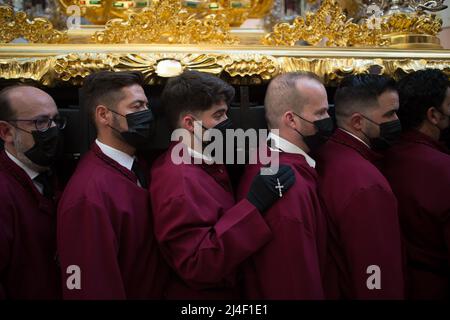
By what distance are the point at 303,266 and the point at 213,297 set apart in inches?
12.4

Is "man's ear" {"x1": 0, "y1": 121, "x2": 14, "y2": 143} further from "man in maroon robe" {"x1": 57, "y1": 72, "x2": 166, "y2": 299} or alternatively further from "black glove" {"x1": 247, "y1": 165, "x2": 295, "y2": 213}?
"black glove" {"x1": 247, "y1": 165, "x2": 295, "y2": 213}

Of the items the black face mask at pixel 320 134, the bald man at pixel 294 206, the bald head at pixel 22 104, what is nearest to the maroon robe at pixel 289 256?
the bald man at pixel 294 206

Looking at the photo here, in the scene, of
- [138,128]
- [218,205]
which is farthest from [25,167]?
[218,205]

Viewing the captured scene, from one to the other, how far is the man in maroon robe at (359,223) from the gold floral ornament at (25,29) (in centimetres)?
133

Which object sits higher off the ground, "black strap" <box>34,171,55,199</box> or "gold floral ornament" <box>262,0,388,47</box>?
"gold floral ornament" <box>262,0,388,47</box>

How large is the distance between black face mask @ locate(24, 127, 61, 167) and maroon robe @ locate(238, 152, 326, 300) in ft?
2.55

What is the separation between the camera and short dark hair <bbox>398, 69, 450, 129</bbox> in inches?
89.0

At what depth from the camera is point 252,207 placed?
1.74 m

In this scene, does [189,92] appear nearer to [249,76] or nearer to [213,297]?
[249,76]

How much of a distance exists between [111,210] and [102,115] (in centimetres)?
39

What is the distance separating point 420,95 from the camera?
226 cm

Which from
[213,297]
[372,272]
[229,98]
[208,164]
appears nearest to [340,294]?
[372,272]

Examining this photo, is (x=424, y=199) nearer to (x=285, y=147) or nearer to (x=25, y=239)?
(x=285, y=147)

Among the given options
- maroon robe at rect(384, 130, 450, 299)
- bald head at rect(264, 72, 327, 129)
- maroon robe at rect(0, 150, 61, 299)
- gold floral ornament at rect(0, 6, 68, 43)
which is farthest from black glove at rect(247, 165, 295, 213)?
gold floral ornament at rect(0, 6, 68, 43)
